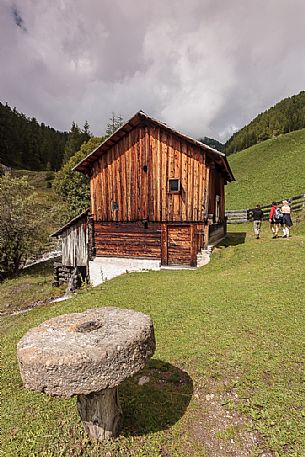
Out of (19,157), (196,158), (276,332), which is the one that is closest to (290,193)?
(196,158)

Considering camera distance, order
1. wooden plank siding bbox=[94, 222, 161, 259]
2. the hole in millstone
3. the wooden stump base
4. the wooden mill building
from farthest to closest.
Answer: wooden plank siding bbox=[94, 222, 161, 259]
the wooden mill building
the hole in millstone
the wooden stump base

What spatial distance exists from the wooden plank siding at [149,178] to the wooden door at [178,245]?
2.00ft

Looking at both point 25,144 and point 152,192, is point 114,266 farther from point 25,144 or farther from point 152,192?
point 25,144

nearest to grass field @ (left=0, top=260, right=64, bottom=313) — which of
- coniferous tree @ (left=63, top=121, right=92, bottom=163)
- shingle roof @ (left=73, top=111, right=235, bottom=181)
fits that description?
shingle roof @ (left=73, top=111, right=235, bottom=181)

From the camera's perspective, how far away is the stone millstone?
365cm

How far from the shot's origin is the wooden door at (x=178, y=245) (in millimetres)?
16172

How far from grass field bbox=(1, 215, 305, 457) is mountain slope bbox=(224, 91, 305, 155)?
315 ft

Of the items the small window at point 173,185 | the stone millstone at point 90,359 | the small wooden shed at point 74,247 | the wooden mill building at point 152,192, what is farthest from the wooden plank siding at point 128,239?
the stone millstone at point 90,359

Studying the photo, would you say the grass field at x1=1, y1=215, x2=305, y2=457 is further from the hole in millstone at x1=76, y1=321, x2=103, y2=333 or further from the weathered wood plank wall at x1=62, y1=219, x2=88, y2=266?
the weathered wood plank wall at x1=62, y1=219, x2=88, y2=266

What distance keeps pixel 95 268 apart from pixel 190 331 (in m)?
12.0

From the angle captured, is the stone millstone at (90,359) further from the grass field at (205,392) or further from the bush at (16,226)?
the bush at (16,226)

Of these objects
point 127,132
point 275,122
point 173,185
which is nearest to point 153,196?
point 173,185

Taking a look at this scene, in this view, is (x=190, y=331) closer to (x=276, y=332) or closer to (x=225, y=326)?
(x=225, y=326)

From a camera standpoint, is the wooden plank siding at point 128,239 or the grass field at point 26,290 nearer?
the wooden plank siding at point 128,239
